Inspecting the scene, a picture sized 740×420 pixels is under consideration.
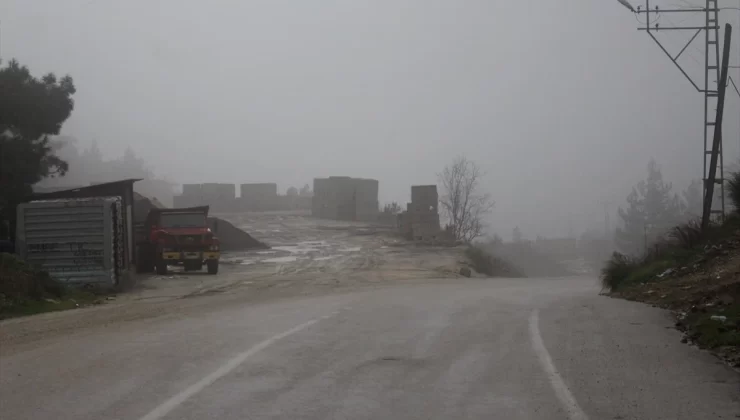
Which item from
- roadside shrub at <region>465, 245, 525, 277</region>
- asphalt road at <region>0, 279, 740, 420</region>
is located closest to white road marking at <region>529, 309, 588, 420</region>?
asphalt road at <region>0, 279, 740, 420</region>

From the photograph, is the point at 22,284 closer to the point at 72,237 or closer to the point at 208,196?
the point at 72,237

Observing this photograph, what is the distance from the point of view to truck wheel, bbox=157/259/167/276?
31284 mm

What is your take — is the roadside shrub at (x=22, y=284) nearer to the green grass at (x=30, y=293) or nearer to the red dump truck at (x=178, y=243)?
the green grass at (x=30, y=293)

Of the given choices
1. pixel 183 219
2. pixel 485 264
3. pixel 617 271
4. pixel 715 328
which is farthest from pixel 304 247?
pixel 715 328

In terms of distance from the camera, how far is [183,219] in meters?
32.0

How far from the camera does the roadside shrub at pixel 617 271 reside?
21.4m

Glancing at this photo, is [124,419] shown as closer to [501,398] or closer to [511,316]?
[501,398]

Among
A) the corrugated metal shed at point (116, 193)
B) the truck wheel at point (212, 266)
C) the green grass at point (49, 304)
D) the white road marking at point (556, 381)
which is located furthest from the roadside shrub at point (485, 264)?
the white road marking at point (556, 381)

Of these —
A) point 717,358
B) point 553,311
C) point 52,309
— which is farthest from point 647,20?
point 52,309

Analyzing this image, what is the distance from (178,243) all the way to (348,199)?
38875 millimetres

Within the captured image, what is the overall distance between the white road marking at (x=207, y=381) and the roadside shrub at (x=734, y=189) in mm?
13988

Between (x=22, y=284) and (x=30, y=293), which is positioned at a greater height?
(x=22, y=284)

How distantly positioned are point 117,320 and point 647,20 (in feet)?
59.5

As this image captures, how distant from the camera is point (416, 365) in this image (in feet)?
29.6
